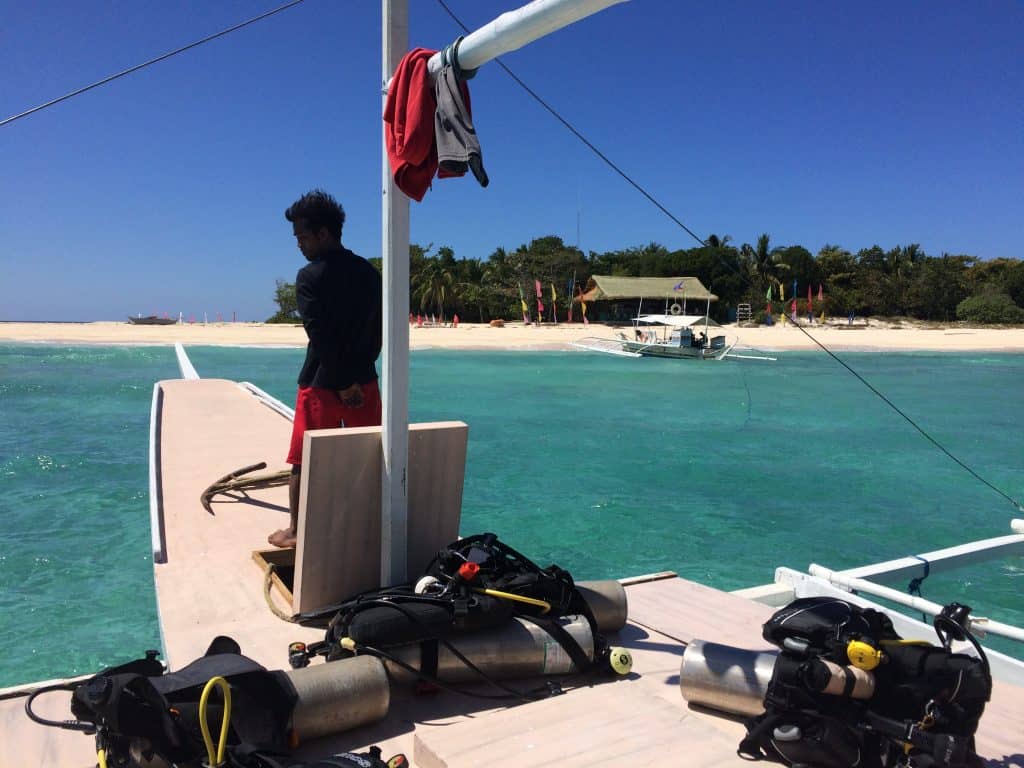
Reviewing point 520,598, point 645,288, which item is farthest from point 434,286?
point 520,598

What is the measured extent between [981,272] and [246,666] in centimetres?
7199

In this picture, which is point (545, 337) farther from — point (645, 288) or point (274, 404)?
point (274, 404)

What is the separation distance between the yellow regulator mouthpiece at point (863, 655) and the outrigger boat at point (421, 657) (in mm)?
423

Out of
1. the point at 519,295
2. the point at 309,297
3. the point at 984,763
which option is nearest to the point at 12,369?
the point at 309,297

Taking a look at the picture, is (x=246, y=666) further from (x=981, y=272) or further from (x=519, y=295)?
(x=981, y=272)

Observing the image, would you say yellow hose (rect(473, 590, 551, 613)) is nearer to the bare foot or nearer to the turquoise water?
the bare foot

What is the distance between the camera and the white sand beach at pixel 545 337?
43.3 metres

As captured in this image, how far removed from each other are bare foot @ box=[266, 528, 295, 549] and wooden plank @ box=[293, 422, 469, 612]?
809 mm

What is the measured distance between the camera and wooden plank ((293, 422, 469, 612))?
9.49ft

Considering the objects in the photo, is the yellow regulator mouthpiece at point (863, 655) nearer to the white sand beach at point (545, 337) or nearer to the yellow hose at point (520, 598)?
the yellow hose at point (520, 598)

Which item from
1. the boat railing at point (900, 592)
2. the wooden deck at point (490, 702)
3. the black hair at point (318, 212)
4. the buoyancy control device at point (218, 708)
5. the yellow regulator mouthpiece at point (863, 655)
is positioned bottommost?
the boat railing at point (900, 592)

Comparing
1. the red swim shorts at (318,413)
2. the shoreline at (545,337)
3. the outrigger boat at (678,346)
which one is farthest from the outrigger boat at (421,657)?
the shoreline at (545,337)

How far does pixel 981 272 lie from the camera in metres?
60.5

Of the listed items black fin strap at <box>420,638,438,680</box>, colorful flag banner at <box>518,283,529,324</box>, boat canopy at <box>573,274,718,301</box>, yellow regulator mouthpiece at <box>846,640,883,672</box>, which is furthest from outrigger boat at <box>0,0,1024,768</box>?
colorful flag banner at <box>518,283,529,324</box>
